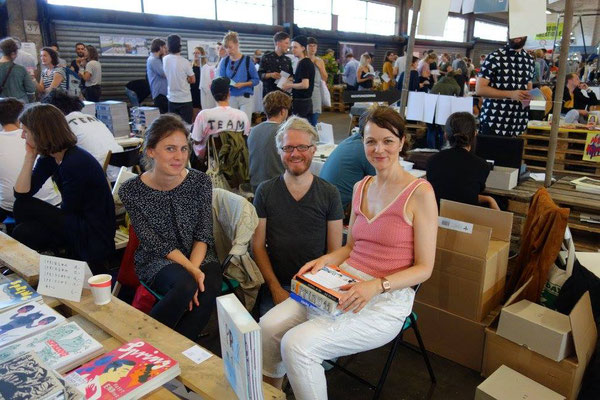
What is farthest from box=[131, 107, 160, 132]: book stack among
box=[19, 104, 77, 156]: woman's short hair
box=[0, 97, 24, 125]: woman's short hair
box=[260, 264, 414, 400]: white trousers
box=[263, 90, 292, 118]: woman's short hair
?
box=[260, 264, 414, 400]: white trousers

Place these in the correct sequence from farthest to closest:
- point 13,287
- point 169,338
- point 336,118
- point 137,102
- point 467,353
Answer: point 336,118 < point 137,102 < point 467,353 < point 13,287 < point 169,338

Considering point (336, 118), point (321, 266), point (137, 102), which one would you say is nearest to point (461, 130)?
point (321, 266)

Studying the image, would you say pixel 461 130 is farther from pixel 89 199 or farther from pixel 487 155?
pixel 89 199

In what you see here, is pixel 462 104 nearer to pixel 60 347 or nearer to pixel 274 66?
pixel 274 66

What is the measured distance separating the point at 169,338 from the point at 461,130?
6.50 feet

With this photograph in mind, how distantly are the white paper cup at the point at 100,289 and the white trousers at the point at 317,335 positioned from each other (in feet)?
1.89

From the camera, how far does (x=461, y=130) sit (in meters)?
2.65

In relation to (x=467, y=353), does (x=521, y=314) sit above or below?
above

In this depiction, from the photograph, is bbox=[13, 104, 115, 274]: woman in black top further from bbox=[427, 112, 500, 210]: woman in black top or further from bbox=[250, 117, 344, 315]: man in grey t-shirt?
bbox=[427, 112, 500, 210]: woman in black top

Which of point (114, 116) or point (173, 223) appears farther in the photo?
point (114, 116)

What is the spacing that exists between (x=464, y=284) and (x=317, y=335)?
38.8 inches

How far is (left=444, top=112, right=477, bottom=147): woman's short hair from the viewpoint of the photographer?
265 centimetres

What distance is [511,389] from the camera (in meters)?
1.94

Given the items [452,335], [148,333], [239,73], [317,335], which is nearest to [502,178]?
[452,335]
